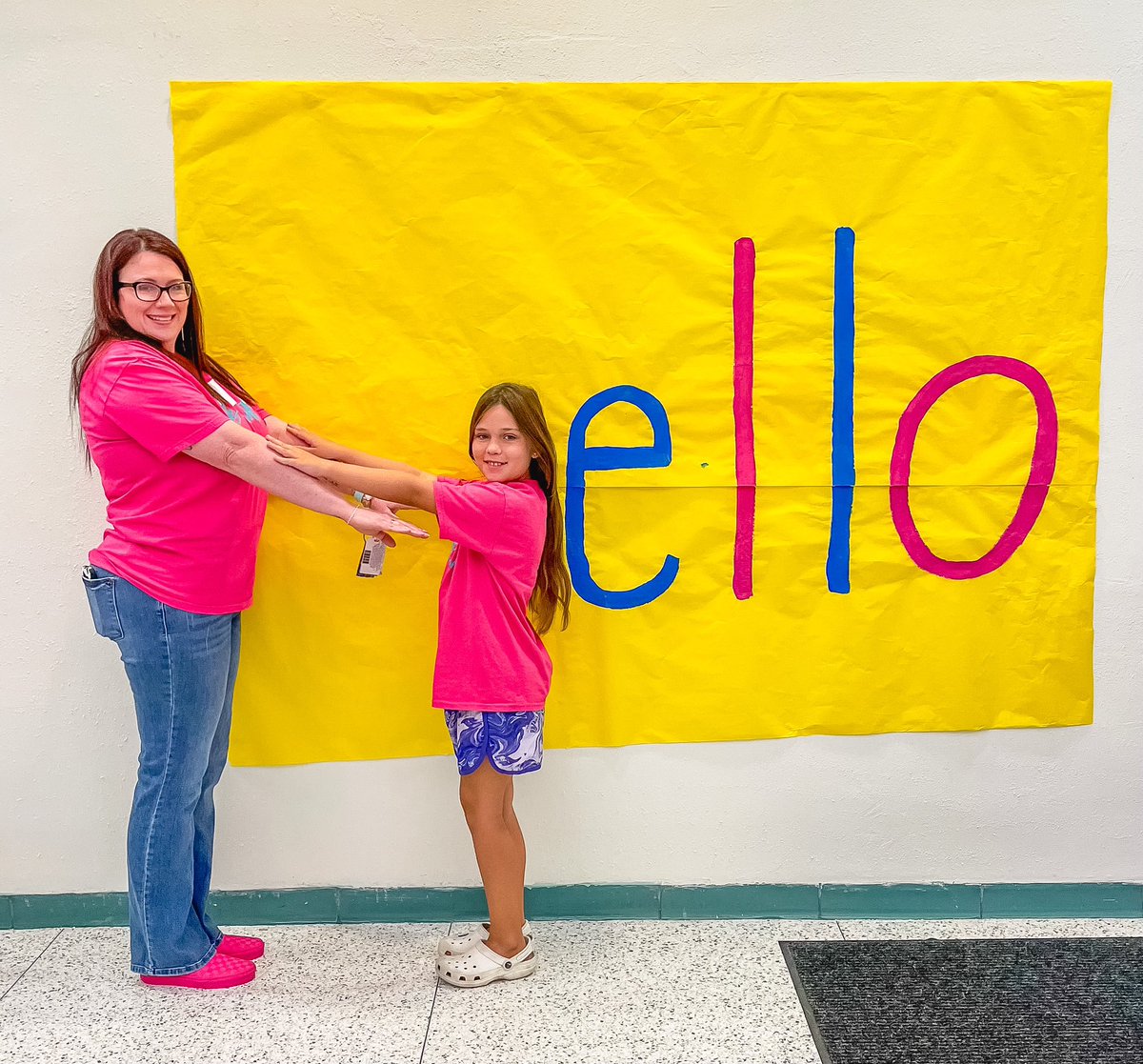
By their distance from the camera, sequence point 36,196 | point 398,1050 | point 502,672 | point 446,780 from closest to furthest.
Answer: point 398,1050
point 502,672
point 36,196
point 446,780

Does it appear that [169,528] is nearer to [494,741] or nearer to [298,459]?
[298,459]

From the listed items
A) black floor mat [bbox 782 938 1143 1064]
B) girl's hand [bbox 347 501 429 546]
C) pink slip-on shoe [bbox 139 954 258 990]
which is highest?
girl's hand [bbox 347 501 429 546]

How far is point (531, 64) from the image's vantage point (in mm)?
2068

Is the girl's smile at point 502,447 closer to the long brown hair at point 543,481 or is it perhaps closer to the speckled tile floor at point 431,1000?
the long brown hair at point 543,481

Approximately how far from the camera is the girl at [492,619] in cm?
186

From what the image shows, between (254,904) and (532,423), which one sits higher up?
(532,423)

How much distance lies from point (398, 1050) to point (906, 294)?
1801 mm

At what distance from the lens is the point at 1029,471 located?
2184mm

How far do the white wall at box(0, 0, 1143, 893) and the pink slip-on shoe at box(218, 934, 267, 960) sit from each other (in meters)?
0.14

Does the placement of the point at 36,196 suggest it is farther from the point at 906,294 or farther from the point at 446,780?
the point at 906,294

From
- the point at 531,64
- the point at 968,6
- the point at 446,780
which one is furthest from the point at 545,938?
the point at 968,6

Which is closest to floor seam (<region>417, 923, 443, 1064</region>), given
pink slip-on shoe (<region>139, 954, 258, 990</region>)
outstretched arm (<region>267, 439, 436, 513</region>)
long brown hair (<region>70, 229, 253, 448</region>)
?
pink slip-on shoe (<region>139, 954, 258, 990</region>)

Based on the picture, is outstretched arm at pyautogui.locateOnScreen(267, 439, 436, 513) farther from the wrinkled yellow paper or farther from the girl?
the wrinkled yellow paper

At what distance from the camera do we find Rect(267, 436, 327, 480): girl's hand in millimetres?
1834
